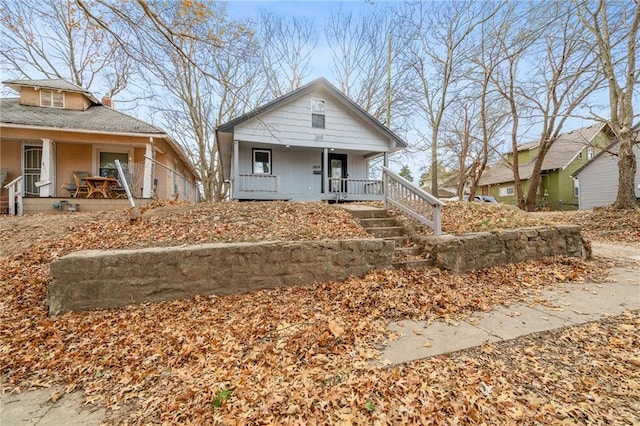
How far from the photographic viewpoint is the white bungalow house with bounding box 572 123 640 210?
55.7 ft

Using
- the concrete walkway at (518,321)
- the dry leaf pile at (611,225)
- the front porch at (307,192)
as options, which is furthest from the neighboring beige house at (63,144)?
the dry leaf pile at (611,225)

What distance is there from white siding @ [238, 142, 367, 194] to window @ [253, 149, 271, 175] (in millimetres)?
161

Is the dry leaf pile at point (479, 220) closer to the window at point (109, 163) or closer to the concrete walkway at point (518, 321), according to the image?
the concrete walkway at point (518, 321)

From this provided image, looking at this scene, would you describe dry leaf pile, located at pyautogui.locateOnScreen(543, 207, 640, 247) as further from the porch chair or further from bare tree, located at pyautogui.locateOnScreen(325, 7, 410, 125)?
the porch chair

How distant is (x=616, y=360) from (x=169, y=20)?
8031 mm

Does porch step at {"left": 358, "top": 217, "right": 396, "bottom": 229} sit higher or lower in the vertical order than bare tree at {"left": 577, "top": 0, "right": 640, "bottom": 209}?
lower

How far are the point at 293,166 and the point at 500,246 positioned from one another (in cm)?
942

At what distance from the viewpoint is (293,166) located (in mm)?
12891

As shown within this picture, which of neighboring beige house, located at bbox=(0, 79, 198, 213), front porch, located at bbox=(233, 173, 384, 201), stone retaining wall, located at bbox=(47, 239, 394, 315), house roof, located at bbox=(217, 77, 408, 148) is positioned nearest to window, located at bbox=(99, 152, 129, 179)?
neighboring beige house, located at bbox=(0, 79, 198, 213)

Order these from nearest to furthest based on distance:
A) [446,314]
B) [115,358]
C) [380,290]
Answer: [115,358] < [446,314] < [380,290]

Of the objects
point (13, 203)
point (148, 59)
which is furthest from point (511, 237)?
point (13, 203)

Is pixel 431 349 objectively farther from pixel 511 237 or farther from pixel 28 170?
pixel 28 170

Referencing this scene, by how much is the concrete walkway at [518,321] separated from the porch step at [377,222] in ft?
8.68

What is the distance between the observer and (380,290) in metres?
3.81
